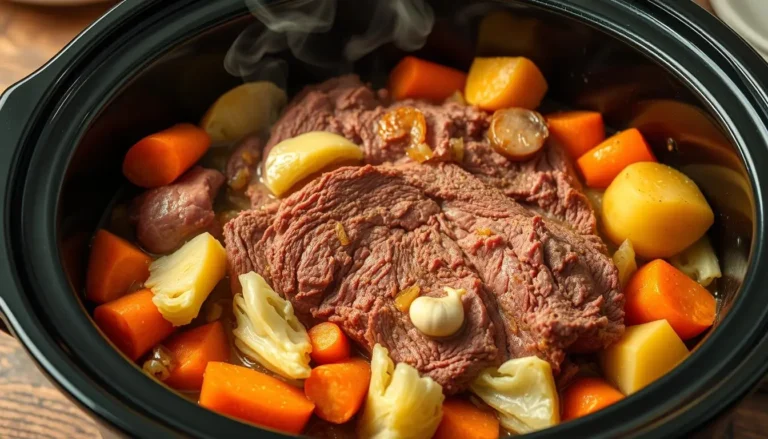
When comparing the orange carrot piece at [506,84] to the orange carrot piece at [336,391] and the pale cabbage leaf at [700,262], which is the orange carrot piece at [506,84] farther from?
the orange carrot piece at [336,391]

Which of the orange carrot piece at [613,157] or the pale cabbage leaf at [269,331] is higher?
the orange carrot piece at [613,157]

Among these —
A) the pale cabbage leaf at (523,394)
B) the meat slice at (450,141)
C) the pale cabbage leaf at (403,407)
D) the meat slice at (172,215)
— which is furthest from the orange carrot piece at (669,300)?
the meat slice at (172,215)

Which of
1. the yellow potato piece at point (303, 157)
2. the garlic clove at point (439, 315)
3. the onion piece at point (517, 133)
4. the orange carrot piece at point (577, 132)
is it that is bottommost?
→ the yellow potato piece at point (303, 157)

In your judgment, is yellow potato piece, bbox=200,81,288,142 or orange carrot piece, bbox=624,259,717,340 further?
yellow potato piece, bbox=200,81,288,142

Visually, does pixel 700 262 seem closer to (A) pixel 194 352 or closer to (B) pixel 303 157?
(B) pixel 303 157

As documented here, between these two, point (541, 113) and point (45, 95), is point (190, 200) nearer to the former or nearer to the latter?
point (45, 95)

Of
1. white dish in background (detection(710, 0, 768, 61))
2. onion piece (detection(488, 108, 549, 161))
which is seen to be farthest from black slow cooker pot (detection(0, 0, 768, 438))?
white dish in background (detection(710, 0, 768, 61))

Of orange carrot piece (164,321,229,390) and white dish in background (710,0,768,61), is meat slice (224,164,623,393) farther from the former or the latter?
white dish in background (710,0,768,61)
